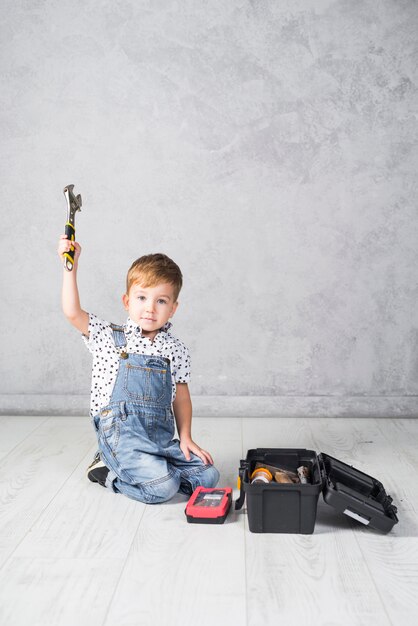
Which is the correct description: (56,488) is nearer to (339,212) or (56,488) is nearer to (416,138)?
(339,212)

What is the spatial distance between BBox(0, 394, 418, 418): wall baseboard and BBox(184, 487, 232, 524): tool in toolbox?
117cm

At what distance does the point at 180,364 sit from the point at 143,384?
0.52 ft

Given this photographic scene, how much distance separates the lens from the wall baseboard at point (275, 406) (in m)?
3.14

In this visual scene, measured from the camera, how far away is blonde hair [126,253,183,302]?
7.11 feet

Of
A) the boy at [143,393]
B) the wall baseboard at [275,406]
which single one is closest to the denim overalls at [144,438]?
the boy at [143,393]

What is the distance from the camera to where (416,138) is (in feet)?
10.1

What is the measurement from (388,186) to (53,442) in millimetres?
1803

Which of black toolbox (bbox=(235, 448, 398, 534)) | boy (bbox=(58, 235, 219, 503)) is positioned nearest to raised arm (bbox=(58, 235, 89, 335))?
boy (bbox=(58, 235, 219, 503))

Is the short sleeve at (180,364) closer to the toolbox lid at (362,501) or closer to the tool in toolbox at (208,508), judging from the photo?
the tool in toolbox at (208,508)

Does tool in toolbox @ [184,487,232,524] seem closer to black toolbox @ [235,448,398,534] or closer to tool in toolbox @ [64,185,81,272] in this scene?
black toolbox @ [235,448,398,534]

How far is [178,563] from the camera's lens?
1620 millimetres

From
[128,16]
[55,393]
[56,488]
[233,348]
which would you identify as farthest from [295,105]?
[56,488]

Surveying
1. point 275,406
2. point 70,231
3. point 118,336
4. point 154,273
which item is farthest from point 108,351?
point 275,406

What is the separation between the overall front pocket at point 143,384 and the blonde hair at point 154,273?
0.26 meters
